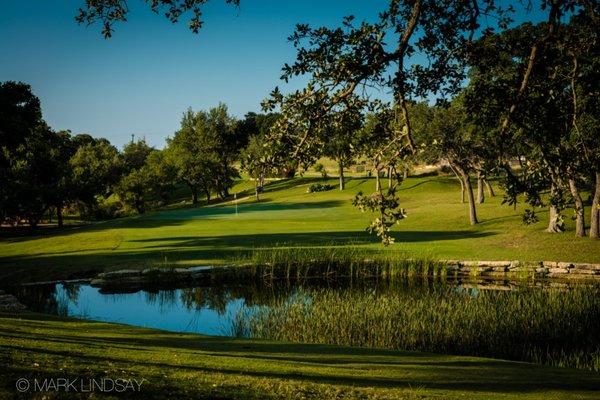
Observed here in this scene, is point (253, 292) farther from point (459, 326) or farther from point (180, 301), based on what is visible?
point (459, 326)

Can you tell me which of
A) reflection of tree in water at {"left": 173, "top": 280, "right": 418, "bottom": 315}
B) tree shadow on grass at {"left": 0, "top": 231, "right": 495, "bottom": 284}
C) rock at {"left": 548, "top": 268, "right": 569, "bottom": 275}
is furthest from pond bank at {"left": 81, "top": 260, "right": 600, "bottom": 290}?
tree shadow on grass at {"left": 0, "top": 231, "right": 495, "bottom": 284}

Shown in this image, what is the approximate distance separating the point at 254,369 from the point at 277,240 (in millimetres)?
27050

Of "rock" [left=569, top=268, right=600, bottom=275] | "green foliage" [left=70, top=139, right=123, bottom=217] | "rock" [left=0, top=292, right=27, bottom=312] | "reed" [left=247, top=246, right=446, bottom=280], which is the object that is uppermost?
"green foliage" [left=70, top=139, right=123, bottom=217]

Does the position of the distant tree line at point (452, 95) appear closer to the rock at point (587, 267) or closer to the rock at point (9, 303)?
the rock at point (9, 303)

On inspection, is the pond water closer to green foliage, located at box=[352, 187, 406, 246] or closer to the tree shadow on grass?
the tree shadow on grass

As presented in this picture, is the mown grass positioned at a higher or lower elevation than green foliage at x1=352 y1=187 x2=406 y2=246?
lower

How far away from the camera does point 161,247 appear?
34531 mm

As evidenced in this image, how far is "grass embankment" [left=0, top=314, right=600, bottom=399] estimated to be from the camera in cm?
746

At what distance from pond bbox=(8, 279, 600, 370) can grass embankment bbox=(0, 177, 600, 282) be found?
5.31m

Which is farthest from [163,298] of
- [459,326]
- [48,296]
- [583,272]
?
[583,272]

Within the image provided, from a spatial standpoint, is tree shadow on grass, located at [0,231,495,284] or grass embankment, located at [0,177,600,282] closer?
tree shadow on grass, located at [0,231,495,284]

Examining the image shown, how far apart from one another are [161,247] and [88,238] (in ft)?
28.1

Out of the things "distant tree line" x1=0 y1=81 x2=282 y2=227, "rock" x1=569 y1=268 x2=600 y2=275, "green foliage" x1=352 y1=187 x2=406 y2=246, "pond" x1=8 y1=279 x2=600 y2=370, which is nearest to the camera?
"green foliage" x1=352 y1=187 x2=406 y2=246

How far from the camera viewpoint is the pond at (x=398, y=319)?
1575cm
